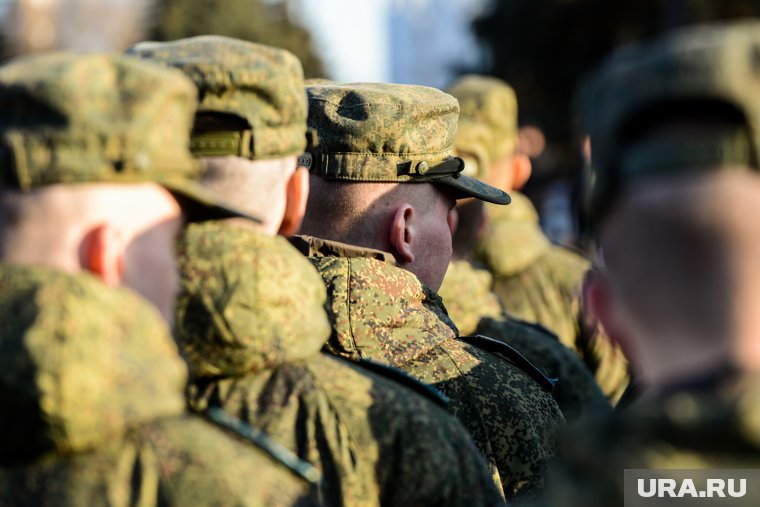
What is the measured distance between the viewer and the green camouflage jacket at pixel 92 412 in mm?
2365

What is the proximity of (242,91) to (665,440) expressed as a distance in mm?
1286

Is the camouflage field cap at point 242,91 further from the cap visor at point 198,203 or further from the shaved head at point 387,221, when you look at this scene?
the shaved head at point 387,221

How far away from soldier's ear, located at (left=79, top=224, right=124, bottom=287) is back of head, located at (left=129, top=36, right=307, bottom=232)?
49cm

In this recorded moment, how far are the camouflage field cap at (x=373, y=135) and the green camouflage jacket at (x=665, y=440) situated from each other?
2.14 m

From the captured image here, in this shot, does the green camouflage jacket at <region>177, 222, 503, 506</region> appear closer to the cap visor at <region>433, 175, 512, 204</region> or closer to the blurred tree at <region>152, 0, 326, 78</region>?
the cap visor at <region>433, 175, 512, 204</region>

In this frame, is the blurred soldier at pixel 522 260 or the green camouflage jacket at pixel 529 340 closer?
the green camouflage jacket at pixel 529 340

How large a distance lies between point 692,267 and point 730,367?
171 millimetres

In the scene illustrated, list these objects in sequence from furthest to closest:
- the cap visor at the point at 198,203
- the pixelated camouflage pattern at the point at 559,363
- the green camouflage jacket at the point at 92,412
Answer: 1. the pixelated camouflage pattern at the point at 559,363
2. the cap visor at the point at 198,203
3. the green camouflage jacket at the point at 92,412

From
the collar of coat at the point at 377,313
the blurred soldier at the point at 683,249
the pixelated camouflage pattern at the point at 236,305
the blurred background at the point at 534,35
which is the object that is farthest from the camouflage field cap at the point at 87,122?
the blurred background at the point at 534,35

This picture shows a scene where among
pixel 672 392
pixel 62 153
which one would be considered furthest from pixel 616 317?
pixel 62 153

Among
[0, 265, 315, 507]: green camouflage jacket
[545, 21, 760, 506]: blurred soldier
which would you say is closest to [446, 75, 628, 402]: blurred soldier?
[0, 265, 315, 507]: green camouflage jacket

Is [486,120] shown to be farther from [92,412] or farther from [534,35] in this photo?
[534,35]

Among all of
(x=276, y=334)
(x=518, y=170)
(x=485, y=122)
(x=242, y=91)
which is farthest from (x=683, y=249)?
(x=518, y=170)

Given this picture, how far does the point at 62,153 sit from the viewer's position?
251cm
